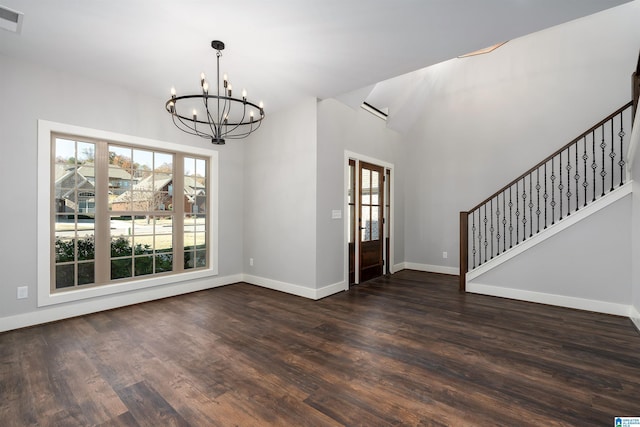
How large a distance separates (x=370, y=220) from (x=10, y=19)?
4958 mm

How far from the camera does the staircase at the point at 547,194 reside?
443 cm

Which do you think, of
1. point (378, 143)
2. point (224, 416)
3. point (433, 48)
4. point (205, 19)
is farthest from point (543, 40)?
point (224, 416)

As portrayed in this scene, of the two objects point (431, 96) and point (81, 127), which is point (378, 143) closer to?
point (431, 96)

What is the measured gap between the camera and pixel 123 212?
13.5 feet

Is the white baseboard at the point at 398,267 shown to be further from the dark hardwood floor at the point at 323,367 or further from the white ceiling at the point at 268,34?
the white ceiling at the point at 268,34

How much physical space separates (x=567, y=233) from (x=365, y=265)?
9.55ft

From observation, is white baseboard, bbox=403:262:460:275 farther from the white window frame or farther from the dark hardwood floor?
the white window frame

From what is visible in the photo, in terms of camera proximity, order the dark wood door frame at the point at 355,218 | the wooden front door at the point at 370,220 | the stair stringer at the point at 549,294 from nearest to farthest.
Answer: the stair stringer at the point at 549,294 → the dark wood door frame at the point at 355,218 → the wooden front door at the point at 370,220

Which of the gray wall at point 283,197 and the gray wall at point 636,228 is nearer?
the gray wall at point 636,228

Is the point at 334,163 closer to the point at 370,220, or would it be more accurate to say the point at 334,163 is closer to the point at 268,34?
the point at 370,220

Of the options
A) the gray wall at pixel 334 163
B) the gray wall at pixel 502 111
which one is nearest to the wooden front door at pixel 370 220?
the gray wall at pixel 334 163

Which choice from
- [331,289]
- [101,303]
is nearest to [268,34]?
[331,289]

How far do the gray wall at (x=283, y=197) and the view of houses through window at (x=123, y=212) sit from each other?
837 mm

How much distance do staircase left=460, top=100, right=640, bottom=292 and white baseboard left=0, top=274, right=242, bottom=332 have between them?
167 inches
